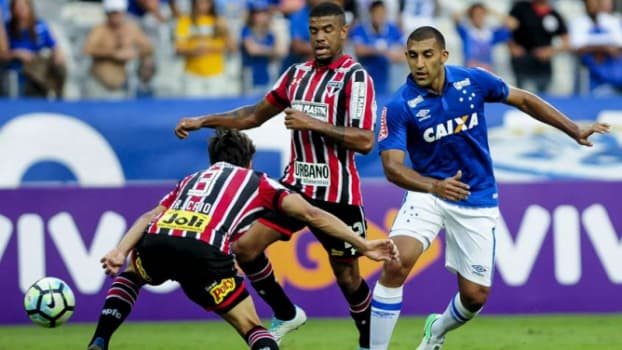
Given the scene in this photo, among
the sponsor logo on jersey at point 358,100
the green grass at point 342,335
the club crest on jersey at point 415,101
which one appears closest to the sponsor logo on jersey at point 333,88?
the sponsor logo on jersey at point 358,100

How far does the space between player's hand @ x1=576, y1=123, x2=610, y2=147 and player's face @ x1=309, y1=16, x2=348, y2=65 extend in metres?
1.86

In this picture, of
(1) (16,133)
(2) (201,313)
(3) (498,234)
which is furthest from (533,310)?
(1) (16,133)

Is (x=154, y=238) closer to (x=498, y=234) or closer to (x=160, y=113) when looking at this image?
(x=498, y=234)

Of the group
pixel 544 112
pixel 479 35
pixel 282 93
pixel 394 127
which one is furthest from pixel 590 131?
pixel 479 35

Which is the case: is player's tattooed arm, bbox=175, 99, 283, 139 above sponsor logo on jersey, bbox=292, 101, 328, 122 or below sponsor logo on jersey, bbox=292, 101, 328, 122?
below

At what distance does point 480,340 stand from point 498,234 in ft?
7.71

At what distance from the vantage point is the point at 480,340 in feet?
36.0

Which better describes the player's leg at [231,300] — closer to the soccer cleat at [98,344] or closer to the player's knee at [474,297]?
the soccer cleat at [98,344]

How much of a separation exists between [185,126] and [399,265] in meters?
2.02

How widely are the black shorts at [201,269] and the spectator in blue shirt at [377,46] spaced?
820 cm

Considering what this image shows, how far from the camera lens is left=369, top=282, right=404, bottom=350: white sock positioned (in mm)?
8727

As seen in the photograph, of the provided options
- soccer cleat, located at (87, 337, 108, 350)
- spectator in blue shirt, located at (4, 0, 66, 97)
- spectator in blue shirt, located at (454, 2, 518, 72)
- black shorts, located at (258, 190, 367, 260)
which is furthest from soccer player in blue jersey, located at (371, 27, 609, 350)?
spectator in blue shirt, located at (454, 2, 518, 72)

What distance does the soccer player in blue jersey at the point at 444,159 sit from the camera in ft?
28.6

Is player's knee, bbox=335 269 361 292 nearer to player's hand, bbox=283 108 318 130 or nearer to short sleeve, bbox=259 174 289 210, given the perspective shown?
player's hand, bbox=283 108 318 130
